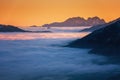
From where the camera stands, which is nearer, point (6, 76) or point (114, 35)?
point (6, 76)

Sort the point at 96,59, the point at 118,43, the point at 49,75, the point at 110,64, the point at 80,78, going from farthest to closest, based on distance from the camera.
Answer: the point at 118,43
the point at 96,59
the point at 110,64
the point at 49,75
the point at 80,78

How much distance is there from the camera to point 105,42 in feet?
504

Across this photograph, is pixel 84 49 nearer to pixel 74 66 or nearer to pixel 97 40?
pixel 97 40

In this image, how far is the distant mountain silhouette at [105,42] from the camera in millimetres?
138100

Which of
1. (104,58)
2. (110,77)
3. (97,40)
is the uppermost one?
(97,40)

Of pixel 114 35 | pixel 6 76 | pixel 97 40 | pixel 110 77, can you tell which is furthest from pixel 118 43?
pixel 6 76

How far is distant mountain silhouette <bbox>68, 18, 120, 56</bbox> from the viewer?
138 meters

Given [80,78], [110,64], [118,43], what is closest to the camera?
[80,78]

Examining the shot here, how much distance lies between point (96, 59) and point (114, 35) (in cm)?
3257

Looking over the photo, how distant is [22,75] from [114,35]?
7648 centimetres

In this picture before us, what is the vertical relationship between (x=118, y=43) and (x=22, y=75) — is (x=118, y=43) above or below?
above

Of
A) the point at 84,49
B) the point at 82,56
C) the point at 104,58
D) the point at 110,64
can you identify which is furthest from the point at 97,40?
the point at 110,64

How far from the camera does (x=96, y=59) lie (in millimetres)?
127188

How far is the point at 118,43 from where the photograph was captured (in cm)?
14000
